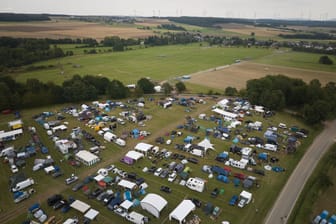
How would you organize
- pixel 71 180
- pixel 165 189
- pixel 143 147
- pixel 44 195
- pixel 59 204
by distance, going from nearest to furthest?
pixel 59 204, pixel 44 195, pixel 165 189, pixel 71 180, pixel 143 147

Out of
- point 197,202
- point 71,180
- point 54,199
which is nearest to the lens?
point 197,202

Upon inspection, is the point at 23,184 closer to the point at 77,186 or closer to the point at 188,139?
the point at 77,186

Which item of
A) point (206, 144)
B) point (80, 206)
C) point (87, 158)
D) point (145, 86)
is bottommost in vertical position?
point (80, 206)

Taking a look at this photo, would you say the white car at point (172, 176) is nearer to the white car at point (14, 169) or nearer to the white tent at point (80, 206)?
the white tent at point (80, 206)

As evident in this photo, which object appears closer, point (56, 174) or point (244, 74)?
point (56, 174)

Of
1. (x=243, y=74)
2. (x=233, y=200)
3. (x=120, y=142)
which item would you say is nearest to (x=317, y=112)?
(x=233, y=200)

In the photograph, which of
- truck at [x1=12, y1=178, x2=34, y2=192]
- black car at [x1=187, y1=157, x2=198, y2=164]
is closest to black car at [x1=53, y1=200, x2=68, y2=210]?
truck at [x1=12, y1=178, x2=34, y2=192]

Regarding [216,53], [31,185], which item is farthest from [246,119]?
[216,53]

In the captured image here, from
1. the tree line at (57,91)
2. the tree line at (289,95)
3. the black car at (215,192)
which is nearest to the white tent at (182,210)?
the black car at (215,192)
